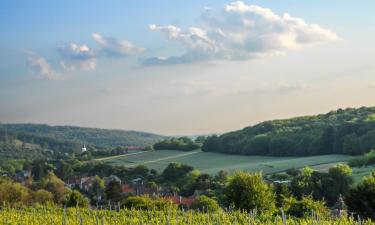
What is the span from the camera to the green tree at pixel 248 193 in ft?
106

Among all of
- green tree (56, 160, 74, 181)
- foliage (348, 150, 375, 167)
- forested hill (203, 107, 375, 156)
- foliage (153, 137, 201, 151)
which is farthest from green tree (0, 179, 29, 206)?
foliage (153, 137, 201, 151)

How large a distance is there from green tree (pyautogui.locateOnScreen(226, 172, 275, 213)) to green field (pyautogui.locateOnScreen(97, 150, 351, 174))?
30917 millimetres

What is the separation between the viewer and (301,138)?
85438 millimetres

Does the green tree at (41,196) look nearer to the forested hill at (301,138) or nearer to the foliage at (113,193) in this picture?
the foliage at (113,193)

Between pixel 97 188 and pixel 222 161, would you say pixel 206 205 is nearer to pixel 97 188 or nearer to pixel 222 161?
pixel 97 188

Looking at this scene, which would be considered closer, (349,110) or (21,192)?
(21,192)

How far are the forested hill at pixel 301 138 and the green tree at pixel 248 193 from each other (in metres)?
44.2

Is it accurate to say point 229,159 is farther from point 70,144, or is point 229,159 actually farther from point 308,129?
point 70,144

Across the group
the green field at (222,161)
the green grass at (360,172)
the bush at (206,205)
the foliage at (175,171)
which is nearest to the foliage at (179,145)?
the green field at (222,161)

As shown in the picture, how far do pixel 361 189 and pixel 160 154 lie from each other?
75.1m

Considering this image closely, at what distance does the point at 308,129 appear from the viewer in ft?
298

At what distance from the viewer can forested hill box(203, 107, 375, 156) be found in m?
76.6

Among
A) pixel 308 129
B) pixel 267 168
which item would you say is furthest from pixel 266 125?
pixel 267 168

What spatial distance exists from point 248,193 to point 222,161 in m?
51.5
